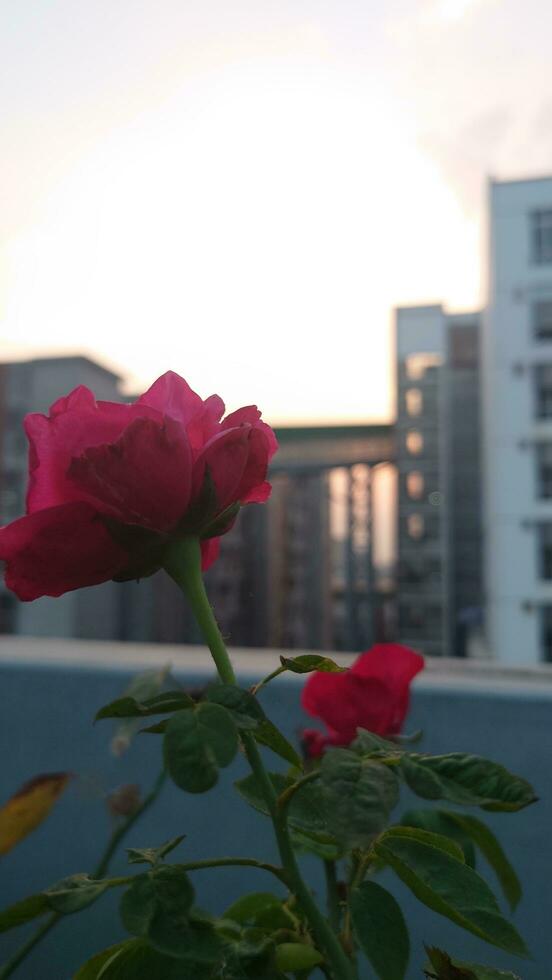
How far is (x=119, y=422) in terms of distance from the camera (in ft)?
0.50

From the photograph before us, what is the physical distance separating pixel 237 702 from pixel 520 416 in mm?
11199

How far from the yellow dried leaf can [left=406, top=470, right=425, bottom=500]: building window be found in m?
11.5

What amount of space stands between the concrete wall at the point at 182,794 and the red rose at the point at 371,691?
7.1 inches

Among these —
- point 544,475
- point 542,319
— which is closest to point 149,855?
point 544,475

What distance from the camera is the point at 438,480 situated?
40.7 feet

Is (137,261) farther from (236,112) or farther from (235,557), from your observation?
(235,557)

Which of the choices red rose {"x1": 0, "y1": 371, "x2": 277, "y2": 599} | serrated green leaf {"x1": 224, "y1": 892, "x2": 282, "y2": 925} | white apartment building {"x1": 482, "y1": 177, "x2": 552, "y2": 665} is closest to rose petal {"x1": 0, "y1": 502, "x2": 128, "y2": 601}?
red rose {"x1": 0, "y1": 371, "x2": 277, "y2": 599}

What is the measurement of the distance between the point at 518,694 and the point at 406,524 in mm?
11229

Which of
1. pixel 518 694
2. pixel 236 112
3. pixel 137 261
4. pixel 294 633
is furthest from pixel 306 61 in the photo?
pixel 294 633

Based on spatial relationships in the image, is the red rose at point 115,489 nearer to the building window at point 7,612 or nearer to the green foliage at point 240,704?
the green foliage at point 240,704

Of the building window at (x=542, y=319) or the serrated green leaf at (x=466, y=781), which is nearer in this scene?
the serrated green leaf at (x=466, y=781)

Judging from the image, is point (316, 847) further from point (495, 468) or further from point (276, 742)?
point (495, 468)

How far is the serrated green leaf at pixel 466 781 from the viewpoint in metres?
0.13

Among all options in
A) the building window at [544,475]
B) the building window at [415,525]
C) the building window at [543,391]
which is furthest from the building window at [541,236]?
the building window at [415,525]
